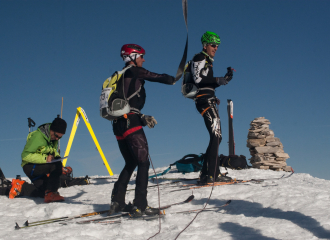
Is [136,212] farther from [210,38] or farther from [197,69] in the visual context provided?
[210,38]

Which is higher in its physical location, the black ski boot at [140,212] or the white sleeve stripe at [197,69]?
the white sleeve stripe at [197,69]

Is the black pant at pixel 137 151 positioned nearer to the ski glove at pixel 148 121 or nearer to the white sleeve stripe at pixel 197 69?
the ski glove at pixel 148 121

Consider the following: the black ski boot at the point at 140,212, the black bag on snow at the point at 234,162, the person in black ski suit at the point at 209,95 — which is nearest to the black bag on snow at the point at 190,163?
the black bag on snow at the point at 234,162

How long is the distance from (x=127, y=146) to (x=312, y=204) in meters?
2.71

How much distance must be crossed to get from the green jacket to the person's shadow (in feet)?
12.2

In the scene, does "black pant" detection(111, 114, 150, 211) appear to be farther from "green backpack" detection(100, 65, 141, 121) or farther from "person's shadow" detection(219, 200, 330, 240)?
"person's shadow" detection(219, 200, 330, 240)

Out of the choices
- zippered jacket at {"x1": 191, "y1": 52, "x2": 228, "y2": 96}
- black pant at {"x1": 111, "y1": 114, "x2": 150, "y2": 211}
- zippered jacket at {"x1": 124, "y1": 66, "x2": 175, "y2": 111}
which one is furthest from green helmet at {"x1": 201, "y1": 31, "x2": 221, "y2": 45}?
black pant at {"x1": 111, "y1": 114, "x2": 150, "y2": 211}

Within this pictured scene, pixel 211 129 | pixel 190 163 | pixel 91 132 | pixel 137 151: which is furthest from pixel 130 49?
pixel 91 132

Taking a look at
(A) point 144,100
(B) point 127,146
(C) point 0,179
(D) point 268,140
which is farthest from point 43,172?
(D) point 268,140

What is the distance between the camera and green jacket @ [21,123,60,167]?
5.72m

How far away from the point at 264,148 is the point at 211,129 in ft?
20.1

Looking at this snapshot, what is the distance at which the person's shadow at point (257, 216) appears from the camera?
304 centimetres

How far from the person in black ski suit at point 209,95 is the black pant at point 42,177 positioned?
292 cm

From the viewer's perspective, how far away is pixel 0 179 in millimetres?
6574
